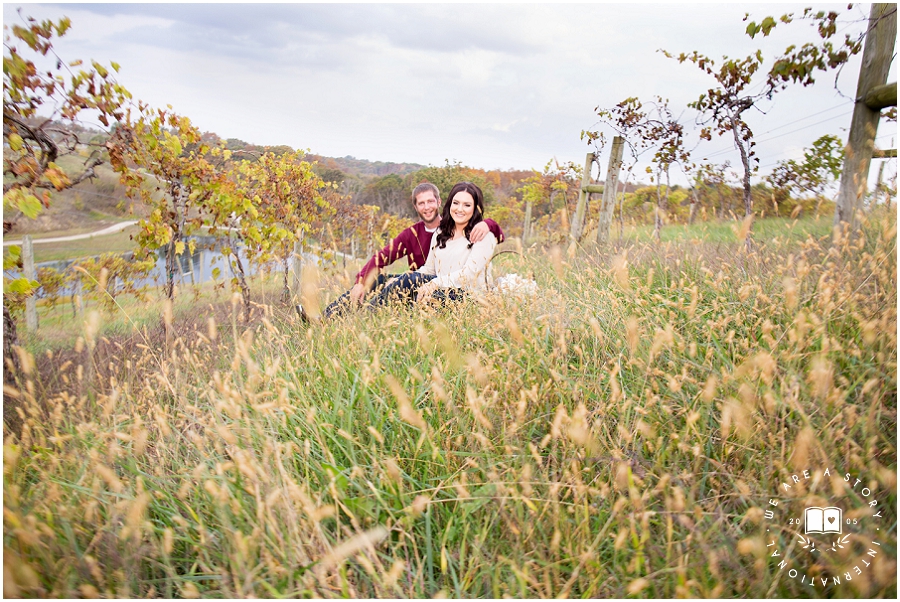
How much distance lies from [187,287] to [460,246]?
3374mm

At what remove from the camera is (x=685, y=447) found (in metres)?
1.38

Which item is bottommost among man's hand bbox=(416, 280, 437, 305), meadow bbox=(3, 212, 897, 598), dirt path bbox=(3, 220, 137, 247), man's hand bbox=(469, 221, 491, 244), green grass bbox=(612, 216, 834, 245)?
meadow bbox=(3, 212, 897, 598)

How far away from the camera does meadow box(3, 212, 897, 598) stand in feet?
3.95

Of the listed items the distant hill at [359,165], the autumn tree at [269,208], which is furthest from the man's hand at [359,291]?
the distant hill at [359,165]

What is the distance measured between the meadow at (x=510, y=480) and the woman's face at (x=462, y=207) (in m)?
2.02

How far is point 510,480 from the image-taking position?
1480 millimetres

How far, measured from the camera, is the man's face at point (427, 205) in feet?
14.7

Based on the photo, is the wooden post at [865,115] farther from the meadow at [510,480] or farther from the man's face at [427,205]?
the man's face at [427,205]

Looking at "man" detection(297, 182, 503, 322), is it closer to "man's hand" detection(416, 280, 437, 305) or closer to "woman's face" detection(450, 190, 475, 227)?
"woman's face" detection(450, 190, 475, 227)

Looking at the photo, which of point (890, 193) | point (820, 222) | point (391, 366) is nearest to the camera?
point (391, 366)

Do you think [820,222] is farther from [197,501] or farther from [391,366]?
[197,501]

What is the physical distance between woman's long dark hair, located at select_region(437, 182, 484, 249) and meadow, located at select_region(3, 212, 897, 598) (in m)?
2.09

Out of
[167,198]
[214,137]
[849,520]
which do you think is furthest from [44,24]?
[849,520]

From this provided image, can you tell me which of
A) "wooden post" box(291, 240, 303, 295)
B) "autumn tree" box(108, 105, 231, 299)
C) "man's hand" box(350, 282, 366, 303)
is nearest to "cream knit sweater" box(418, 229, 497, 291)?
"man's hand" box(350, 282, 366, 303)
